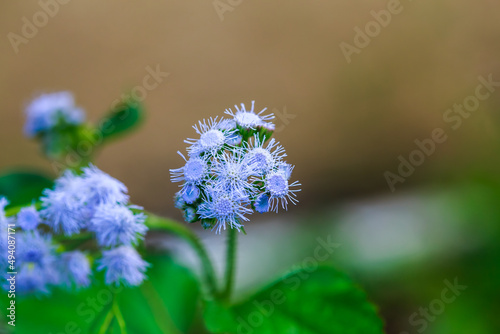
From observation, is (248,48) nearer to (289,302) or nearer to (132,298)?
(132,298)

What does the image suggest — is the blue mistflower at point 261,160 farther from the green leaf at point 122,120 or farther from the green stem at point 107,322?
the green leaf at point 122,120

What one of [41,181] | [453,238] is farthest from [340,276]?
[453,238]

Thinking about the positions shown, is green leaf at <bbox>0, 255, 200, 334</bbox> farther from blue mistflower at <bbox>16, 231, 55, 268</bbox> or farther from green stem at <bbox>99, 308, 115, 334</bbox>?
blue mistflower at <bbox>16, 231, 55, 268</bbox>

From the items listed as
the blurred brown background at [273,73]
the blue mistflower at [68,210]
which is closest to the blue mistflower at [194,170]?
the blue mistflower at [68,210]

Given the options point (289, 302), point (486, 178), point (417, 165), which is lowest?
point (289, 302)

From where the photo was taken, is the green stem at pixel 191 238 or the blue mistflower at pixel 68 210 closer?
the blue mistflower at pixel 68 210

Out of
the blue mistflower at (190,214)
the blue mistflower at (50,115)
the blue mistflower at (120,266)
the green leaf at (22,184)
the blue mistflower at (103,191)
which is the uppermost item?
the blue mistflower at (50,115)
